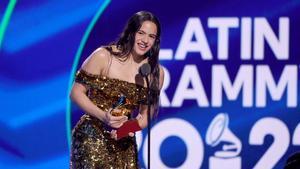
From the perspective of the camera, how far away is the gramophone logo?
15.1ft

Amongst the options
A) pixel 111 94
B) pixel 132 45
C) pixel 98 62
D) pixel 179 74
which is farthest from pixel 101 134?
pixel 179 74

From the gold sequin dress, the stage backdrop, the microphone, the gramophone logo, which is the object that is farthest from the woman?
the gramophone logo

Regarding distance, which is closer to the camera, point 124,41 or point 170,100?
point 124,41

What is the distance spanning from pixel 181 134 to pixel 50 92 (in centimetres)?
87

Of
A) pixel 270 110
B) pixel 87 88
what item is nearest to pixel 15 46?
pixel 87 88

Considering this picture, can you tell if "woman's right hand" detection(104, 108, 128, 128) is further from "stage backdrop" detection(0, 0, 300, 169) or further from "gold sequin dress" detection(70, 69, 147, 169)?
"stage backdrop" detection(0, 0, 300, 169)

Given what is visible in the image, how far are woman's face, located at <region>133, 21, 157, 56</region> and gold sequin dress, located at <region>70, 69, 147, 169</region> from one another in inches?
7.7

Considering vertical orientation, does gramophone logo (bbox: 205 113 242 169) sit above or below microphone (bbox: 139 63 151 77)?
below

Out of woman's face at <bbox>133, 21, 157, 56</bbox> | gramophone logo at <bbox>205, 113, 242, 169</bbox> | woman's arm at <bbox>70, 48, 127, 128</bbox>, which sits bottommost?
gramophone logo at <bbox>205, 113, 242, 169</bbox>

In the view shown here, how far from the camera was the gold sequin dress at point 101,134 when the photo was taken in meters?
3.30

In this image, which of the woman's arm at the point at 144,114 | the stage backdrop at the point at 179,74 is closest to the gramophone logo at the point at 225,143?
the stage backdrop at the point at 179,74

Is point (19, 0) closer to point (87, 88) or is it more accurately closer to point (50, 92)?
point (50, 92)

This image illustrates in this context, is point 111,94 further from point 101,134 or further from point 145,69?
point 145,69

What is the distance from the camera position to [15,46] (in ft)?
14.8
